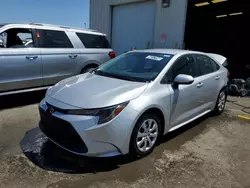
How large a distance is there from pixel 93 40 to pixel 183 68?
3.29m

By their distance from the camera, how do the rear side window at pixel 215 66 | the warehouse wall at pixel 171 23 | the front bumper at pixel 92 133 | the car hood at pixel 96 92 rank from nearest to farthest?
the front bumper at pixel 92 133 → the car hood at pixel 96 92 → the rear side window at pixel 215 66 → the warehouse wall at pixel 171 23

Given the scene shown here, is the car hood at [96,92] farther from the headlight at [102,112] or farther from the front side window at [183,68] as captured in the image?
the front side window at [183,68]

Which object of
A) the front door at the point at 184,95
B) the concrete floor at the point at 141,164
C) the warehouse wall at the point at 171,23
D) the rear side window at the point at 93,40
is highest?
the warehouse wall at the point at 171,23

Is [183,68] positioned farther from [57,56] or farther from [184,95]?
[57,56]

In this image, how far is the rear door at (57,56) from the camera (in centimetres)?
551

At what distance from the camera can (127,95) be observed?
9.86 ft

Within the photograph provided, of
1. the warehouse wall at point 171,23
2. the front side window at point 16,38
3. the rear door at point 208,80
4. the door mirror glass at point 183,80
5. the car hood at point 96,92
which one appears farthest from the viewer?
the warehouse wall at point 171,23

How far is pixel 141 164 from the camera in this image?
10.3 feet

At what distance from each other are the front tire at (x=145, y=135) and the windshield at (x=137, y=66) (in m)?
0.61

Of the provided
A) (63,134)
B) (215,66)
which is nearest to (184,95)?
(215,66)

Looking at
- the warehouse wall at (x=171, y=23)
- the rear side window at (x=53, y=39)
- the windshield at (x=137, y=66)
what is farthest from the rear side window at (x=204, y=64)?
Answer: the warehouse wall at (x=171, y=23)

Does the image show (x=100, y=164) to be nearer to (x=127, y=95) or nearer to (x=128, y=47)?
(x=127, y=95)

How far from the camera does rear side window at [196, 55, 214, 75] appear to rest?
4471 mm

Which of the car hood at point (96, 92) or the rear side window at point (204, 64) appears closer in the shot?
the car hood at point (96, 92)
